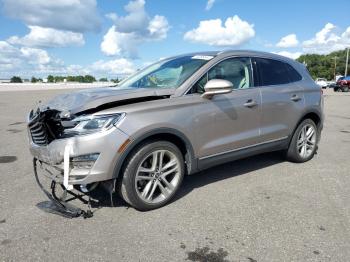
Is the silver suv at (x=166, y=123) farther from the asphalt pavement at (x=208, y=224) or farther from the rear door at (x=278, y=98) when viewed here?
the asphalt pavement at (x=208, y=224)

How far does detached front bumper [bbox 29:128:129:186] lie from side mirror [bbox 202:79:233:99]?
3.86 feet

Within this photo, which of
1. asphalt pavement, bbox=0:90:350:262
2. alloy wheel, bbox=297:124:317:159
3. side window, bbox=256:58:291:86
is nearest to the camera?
asphalt pavement, bbox=0:90:350:262

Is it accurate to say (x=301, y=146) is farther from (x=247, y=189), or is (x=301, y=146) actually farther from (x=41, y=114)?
(x=41, y=114)

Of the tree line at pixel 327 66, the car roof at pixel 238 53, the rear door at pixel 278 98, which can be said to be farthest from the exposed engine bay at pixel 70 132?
the tree line at pixel 327 66

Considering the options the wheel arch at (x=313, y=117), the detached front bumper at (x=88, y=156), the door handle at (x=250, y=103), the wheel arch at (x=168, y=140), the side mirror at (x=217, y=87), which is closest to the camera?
the detached front bumper at (x=88, y=156)

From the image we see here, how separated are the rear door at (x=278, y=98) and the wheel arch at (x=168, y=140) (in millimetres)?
1323

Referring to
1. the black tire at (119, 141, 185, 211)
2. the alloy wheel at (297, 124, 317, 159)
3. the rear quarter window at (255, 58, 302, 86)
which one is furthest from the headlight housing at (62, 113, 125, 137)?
the alloy wheel at (297, 124, 317, 159)

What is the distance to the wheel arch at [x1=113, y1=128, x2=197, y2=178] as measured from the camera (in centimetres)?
366

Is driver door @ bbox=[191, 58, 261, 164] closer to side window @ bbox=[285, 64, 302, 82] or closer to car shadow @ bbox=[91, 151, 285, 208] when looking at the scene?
car shadow @ bbox=[91, 151, 285, 208]

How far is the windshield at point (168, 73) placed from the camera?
14.7 ft

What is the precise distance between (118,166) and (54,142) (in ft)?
2.34

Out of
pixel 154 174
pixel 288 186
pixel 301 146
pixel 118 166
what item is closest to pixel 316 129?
pixel 301 146

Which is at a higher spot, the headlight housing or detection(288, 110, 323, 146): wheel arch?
the headlight housing

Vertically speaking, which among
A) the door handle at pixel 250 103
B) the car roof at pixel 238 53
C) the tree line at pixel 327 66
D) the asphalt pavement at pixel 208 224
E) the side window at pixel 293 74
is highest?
the tree line at pixel 327 66
